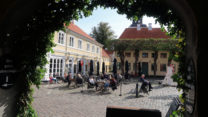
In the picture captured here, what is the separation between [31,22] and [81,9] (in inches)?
57.8

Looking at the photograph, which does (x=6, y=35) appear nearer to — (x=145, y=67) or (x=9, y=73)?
(x=9, y=73)

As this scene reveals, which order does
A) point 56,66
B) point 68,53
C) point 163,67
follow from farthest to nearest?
point 163,67 < point 68,53 < point 56,66

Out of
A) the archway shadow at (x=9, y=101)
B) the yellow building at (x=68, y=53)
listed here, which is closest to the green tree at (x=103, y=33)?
the yellow building at (x=68, y=53)

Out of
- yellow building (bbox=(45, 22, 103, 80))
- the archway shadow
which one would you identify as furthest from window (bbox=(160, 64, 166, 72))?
the archway shadow

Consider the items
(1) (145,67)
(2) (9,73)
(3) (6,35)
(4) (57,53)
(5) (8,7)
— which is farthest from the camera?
(1) (145,67)

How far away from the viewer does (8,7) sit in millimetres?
2461

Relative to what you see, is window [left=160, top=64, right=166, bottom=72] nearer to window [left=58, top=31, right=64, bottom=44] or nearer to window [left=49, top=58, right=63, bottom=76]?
window [left=49, top=58, right=63, bottom=76]

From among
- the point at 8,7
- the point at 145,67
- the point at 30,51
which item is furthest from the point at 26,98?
the point at 145,67

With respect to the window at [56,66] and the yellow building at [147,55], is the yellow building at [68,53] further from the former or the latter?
the yellow building at [147,55]

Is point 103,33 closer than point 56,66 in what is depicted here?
No

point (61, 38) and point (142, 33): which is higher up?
point (142, 33)

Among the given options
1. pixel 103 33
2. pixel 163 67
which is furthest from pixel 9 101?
pixel 103 33

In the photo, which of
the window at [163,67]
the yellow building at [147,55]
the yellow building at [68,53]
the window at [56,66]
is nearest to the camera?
the window at [56,66]

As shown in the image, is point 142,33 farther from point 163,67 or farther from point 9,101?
point 9,101
